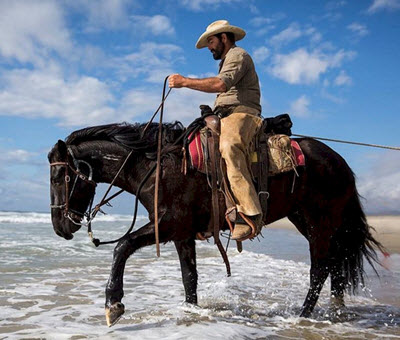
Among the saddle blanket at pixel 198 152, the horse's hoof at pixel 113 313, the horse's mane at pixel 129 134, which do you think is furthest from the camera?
the horse's mane at pixel 129 134

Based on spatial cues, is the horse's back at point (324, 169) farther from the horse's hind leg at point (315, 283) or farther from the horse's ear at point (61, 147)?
the horse's ear at point (61, 147)

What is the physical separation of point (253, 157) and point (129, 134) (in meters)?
1.40

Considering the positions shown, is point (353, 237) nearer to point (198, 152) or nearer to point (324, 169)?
point (324, 169)

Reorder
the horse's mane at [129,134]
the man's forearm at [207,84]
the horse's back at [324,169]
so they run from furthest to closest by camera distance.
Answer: the horse's back at [324,169], the horse's mane at [129,134], the man's forearm at [207,84]

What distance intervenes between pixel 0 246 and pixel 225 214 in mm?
11131

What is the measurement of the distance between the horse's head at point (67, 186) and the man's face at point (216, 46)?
1894 mm

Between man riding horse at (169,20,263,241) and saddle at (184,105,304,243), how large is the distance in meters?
0.09

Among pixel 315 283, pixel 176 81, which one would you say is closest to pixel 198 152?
pixel 176 81

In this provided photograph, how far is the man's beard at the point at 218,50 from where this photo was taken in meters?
4.98

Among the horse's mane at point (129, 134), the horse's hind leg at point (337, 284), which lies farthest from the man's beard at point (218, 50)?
the horse's hind leg at point (337, 284)

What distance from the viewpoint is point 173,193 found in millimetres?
Result: 4590

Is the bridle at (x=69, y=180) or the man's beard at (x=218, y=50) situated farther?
the man's beard at (x=218, y=50)

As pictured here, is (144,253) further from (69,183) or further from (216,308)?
(69,183)

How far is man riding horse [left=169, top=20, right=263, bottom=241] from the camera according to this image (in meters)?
4.60
